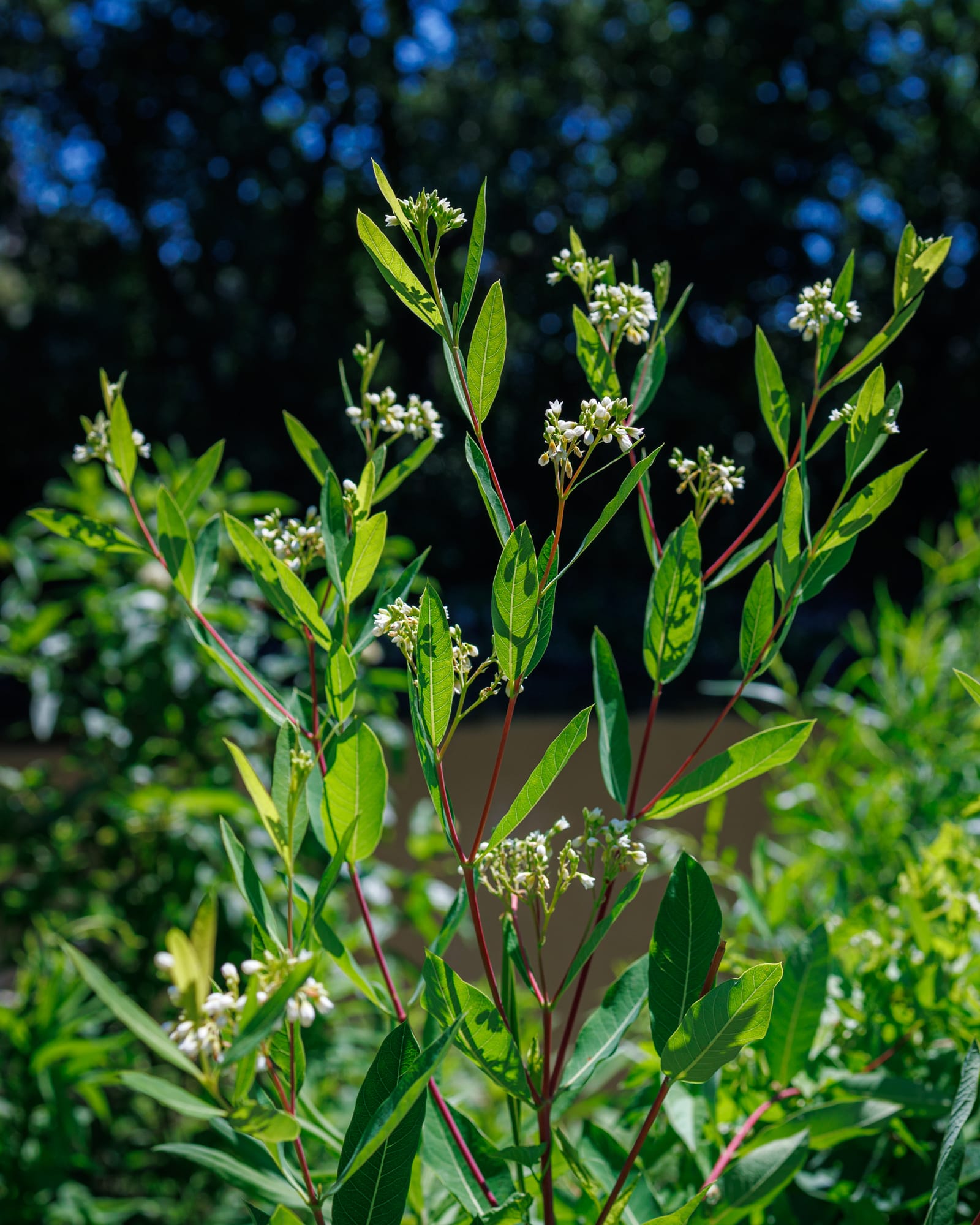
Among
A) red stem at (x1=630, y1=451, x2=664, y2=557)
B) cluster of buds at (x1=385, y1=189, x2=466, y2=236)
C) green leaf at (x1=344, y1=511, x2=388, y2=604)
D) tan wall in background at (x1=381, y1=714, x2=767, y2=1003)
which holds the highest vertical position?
cluster of buds at (x1=385, y1=189, x2=466, y2=236)

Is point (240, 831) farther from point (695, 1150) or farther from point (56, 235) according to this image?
point (56, 235)

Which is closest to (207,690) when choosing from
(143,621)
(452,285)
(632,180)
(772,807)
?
(143,621)

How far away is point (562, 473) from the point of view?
283 mm

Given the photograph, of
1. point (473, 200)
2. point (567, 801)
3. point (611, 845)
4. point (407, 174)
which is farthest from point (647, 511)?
point (407, 174)

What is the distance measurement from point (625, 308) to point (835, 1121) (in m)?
0.33

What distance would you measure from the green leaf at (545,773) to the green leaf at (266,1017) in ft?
0.33

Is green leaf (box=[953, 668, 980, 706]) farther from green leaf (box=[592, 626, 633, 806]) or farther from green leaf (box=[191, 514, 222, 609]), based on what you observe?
green leaf (box=[191, 514, 222, 609])

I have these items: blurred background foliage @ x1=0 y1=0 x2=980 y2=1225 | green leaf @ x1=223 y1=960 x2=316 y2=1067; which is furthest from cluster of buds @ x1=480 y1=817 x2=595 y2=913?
blurred background foliage @ x1=0 y1=0 x2=980 y2=1225

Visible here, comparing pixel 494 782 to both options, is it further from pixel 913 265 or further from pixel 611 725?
pixel 913 265

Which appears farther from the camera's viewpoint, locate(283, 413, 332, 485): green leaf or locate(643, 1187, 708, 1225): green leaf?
locate(283, 413, 332, 485): green leaf

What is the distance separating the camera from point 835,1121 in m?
0.38

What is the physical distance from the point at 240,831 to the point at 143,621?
27 centimetres

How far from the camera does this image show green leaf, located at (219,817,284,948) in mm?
292

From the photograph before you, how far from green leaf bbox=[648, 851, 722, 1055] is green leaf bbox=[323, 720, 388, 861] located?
99mm
